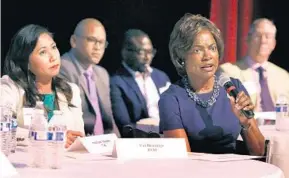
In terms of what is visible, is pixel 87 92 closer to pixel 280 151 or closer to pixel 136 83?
pixel 136 83

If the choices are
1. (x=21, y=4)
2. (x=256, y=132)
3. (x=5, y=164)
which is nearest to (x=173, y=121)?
(x=256, y=132)

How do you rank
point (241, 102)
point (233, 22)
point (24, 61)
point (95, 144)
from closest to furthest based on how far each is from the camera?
point (95, 144) < point (241, 102) < point (24, 61) < point (233, 22)

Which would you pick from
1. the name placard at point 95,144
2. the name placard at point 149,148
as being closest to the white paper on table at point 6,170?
the name placard at point 149,148

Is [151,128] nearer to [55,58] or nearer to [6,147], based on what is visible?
[55,58]

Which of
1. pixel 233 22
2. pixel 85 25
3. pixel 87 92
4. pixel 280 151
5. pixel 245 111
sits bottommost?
pixel 280 151

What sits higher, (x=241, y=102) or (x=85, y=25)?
(x=85, y=25)

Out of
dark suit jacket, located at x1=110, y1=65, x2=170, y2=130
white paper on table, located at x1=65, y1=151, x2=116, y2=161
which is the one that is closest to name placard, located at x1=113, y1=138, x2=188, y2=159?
white paper on table, located at x1=65, y1=151, x2=116, y2=161

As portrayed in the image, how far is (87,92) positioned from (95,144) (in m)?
2.25

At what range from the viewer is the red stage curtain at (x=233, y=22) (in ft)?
19.1

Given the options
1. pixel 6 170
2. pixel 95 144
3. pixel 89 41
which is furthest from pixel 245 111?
pixel 89 41

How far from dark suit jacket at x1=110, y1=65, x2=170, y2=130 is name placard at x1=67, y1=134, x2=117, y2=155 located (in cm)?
237

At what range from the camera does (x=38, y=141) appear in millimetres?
2297

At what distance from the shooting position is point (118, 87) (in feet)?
17.4

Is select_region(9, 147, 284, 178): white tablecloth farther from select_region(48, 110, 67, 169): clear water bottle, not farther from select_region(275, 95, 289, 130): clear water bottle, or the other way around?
select_region(275, 95, 289, 130): clear water bottle
